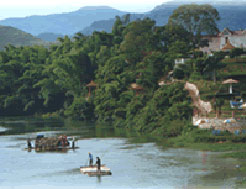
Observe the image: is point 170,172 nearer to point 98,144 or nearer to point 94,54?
point 98,144

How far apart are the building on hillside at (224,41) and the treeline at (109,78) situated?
10.8 ft

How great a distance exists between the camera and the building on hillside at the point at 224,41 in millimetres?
107562

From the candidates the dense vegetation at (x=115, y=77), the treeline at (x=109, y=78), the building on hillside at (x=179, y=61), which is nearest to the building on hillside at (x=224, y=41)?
the dense vegetation at (x=115, y=77)

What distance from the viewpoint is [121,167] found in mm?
49562

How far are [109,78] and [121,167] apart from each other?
62.3m

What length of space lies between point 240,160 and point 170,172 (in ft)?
22.4

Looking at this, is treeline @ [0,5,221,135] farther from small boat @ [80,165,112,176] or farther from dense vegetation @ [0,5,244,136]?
small boat @ [80,165,112,176]

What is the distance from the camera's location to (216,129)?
62312 millimetres

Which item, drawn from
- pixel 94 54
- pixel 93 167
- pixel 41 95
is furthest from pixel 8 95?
pixel 93 167

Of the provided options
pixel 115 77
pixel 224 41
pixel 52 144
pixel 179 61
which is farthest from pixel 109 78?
pixel 52 144

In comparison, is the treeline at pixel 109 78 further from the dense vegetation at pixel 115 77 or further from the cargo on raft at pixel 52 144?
the cargo on raft at pixel 52 144

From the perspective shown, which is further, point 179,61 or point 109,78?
point 109,78

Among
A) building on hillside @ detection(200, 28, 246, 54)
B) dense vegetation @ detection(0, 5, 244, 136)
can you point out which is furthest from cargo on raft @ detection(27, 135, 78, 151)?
building on hillside @ detection(200, 28, 246, 54)

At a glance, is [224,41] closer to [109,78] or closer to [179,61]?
[179,61]
